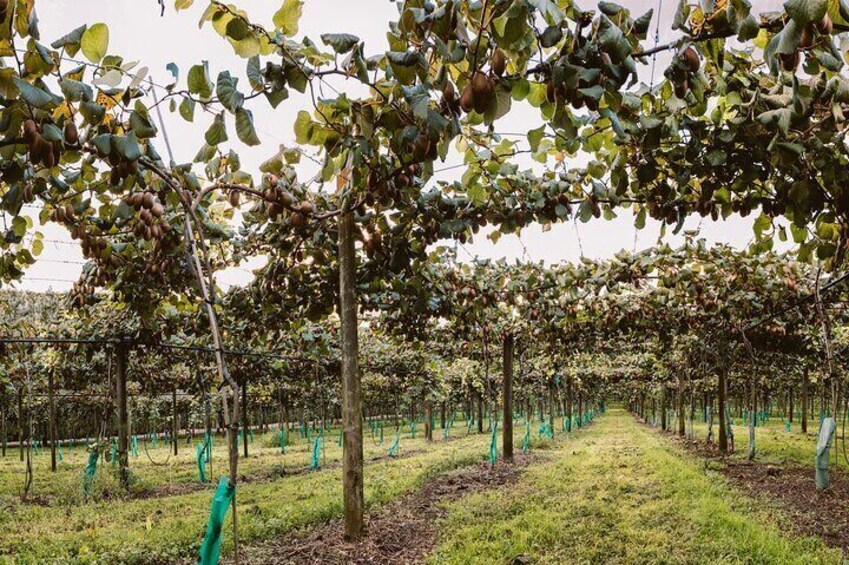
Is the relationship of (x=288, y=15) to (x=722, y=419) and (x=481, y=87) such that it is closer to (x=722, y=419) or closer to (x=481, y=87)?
(x=481, y=87)

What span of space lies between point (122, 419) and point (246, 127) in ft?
Result: 34.7

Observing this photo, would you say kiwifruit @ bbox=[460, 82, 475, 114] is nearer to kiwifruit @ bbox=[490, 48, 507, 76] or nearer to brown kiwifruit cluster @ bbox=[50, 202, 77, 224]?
kiwifruit @ bbox=[490, 48, 507, 76]

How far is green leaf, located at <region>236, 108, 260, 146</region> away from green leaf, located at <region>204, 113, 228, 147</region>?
0.27 meters

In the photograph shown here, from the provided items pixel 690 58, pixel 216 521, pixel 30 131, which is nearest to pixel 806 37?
pixel 690 58

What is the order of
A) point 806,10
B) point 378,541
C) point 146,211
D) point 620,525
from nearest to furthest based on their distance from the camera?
point 806,10 → point 146,211 → point 378,541 → point 620,525

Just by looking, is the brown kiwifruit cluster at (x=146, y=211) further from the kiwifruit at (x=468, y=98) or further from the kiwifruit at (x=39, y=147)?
the kiwifruit at (x=468, y=98)

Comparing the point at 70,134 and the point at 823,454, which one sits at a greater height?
the point at 70,134

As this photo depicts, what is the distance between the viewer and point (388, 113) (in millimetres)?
2631

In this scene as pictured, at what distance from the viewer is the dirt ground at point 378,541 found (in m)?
6.10

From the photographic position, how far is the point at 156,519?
927 cm

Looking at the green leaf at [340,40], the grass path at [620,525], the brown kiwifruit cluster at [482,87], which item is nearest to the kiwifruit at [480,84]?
the brown kiwifruit cluster at [482,87]

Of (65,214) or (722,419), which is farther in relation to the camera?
(722,419)

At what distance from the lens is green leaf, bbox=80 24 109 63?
2.21m

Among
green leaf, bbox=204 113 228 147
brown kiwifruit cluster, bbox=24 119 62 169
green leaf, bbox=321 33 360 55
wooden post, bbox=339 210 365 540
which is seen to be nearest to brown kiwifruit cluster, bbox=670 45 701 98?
green leaf, bbox=321 33 360 55
